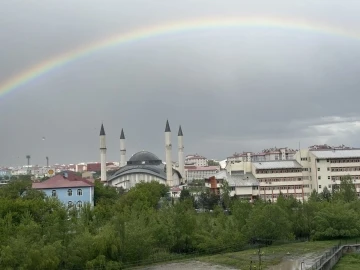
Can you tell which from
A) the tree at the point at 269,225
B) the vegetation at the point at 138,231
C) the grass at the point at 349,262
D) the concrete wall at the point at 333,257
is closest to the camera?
the concrete wall at the point at 333,257

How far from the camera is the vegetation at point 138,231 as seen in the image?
24.0m

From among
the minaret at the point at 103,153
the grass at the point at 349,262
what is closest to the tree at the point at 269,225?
the grass at the point at 349,262

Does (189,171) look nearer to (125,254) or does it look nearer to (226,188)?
(226,188)

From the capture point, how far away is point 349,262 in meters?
26.6

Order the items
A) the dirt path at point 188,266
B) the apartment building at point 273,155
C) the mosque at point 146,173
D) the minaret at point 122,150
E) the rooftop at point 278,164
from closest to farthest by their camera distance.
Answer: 1. the dirt path at point 188,266
2. the rooftop at point 278,164
3. the mosque at point 146,173
4. the apartment building at point 273,155
5. the minaret at point 122,150

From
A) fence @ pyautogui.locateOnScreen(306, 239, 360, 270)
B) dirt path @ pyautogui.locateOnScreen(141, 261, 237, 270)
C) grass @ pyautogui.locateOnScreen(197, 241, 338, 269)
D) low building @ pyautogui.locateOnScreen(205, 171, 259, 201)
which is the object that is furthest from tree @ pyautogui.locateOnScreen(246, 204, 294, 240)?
low building @ pyautogui.locateOnScreen(205, 171, 259, 201)

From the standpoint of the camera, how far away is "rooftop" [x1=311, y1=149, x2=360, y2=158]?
192 ft

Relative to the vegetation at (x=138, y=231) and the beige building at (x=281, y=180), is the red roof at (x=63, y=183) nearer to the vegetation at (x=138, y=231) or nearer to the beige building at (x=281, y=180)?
the vegetation at (x=138, y=231)

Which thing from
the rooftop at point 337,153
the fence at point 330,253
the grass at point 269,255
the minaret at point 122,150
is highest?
the minaret at point 122,150

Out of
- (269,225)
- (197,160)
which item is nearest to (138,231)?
(269,225)

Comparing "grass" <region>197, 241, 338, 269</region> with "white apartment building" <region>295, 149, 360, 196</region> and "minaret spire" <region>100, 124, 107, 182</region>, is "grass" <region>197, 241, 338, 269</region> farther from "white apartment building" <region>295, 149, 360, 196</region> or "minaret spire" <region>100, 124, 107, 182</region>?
"minaret spire" <region>100, 124, 107, 182</region>

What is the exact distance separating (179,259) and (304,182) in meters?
34.7

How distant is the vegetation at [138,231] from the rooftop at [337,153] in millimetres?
17314

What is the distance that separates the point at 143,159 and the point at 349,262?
71.3 m
